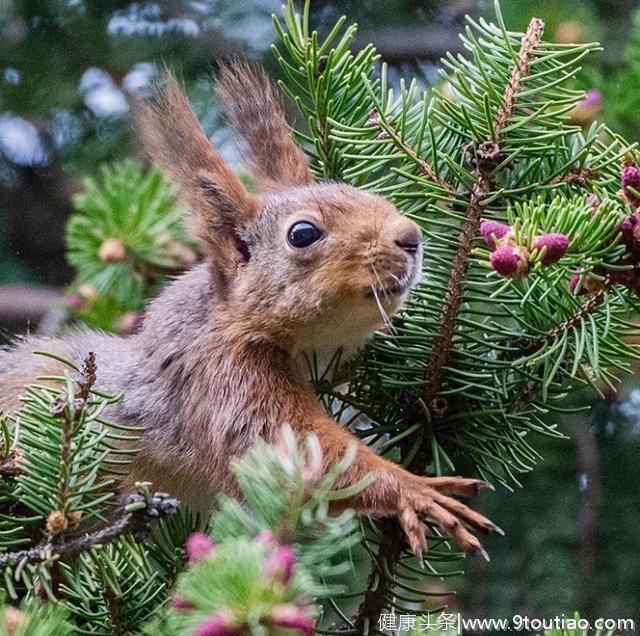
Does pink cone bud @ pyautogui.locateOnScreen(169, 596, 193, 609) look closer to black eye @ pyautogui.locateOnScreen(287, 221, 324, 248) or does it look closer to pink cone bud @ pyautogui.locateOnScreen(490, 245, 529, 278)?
pink cone bud @ pyautogui.locateOnScreen(490, 245, 529, 278)

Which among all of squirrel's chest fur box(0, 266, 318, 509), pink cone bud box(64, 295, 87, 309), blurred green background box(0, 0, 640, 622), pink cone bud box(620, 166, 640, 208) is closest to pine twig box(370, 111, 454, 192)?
pink cone bud box(620, 166, 640, 208)

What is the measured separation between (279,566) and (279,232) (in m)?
0.88

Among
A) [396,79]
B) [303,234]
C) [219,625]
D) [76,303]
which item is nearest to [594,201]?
[303,234]

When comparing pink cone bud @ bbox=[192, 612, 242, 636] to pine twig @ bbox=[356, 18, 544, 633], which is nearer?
pink cone bud @ bbox=[192, 612, 242, 636]

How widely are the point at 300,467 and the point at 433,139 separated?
1.78 ft

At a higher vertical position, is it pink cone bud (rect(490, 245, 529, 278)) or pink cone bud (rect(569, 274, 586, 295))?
pink cone bud (rect(490, 245, 529, 278))

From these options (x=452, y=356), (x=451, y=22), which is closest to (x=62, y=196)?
(x=451, y=22)

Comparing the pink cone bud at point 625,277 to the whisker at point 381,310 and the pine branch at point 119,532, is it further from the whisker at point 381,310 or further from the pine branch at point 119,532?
the pine branch at point 119,532

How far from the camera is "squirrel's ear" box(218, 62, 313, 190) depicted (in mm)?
1599

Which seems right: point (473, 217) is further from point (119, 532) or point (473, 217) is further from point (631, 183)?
point (119, 532)

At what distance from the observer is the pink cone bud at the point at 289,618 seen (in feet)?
2.27

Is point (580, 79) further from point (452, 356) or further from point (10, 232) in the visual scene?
point (10, 232)

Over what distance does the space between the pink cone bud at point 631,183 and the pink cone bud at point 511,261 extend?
5.6 inches

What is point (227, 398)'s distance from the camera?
1456mm
